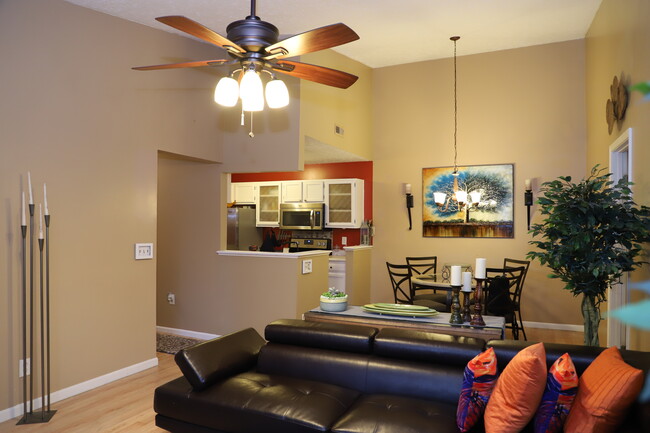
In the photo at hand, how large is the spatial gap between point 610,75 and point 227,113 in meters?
4.00

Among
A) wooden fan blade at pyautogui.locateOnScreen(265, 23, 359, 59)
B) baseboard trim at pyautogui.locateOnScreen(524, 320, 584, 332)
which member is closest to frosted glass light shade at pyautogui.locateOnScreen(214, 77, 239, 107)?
wooden fan blade at pyautogui.locateOnScreen(265, 23, 359, 59)

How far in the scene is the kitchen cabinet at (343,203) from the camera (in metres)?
6.93

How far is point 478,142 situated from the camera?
6.38 meters

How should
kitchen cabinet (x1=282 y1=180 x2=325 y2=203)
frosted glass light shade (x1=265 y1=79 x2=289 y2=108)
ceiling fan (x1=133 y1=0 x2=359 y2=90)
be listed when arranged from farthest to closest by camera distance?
kitchen cabinet (x1=282 y1=180 x2=325 y2=203) → frosted glass light shade (x1=265 y1=79 x2=289 y2=108) → ceiling fan (x1=133 y1=0 x2=359 y2=90)

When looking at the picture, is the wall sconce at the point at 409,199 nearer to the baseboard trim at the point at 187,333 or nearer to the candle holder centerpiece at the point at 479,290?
the baseboard trim at the point at 187,333

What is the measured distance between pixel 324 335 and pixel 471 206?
3588 millimetres

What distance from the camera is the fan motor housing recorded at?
2.38 m

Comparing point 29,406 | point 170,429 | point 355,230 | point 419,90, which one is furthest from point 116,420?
point 419,90

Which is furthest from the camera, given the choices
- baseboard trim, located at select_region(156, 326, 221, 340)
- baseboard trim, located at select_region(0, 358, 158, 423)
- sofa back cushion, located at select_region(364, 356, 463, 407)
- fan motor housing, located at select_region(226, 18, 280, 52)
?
baseboard trim, located at select_region(156, 326, 221, 340)

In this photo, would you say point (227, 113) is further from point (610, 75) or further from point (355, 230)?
point (610, 75)

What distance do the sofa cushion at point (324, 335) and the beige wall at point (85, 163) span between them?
1800 mm

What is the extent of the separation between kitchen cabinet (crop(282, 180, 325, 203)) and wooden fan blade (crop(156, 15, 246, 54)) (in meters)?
4.79

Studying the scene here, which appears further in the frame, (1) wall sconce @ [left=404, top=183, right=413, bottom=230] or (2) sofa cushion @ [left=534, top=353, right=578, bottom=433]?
(1) wall sconce @ [left=404, top=183, right=413, bottom=230]

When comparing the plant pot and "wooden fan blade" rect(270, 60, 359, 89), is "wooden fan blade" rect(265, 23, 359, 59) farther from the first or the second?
the plant pot
